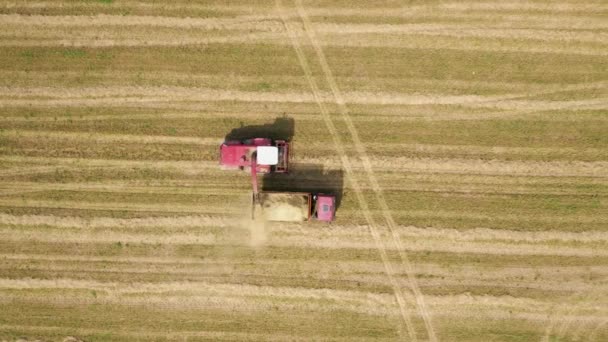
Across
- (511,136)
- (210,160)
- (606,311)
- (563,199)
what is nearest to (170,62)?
(210,160)

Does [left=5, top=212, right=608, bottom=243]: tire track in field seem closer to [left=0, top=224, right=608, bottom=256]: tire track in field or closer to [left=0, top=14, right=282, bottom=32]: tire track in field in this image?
[left=0, top=224, right=608, bottom=256]: tire track in field

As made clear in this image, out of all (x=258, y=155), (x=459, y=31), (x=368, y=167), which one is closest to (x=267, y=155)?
(x=258, y=155)

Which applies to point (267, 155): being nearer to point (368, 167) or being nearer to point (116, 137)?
point (368, 167)

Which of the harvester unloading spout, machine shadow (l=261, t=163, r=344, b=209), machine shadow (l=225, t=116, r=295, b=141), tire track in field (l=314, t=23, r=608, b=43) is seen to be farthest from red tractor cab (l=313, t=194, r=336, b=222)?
tire track in field (l=314, t=23, r=608, b=43)


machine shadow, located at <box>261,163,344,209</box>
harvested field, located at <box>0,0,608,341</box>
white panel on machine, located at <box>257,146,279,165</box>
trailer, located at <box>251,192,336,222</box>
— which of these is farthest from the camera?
machine shadow, located at <box>261,163,344,209</box>

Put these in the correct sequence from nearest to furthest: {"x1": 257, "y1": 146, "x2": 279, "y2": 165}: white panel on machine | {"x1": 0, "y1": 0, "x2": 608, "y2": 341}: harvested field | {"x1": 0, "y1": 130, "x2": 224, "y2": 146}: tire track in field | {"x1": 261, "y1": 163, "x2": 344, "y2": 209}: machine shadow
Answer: {"x1": 257, "y1": 146, "x2": 279, "y2": 165}: white panel on machine, {"x1": 0, "y1": 0, "x2": 608, "y2": 341}: harvested field, {"x1": 261, "y1": 163, "x2": 344, "y2": 209}: machine shadow, {"x1": 0, "y1": 130, "x2": 224, "y2": 146}: tire track in field

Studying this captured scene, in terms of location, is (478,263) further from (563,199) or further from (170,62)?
(170,62)
